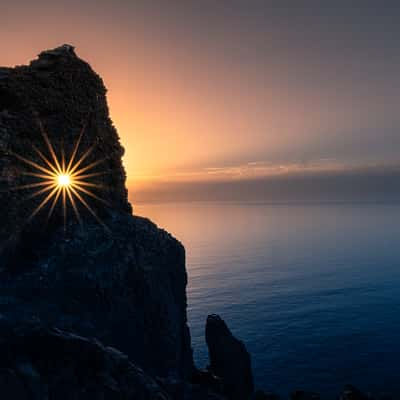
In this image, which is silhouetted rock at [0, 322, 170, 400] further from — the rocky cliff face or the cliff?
the rocky cliff face

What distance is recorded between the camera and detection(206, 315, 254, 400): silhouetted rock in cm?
3509

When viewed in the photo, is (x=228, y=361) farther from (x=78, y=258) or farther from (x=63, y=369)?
(x=63, y=369)

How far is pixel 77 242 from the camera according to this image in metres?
25.3

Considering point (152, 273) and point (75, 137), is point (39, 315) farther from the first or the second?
point (75, 137)

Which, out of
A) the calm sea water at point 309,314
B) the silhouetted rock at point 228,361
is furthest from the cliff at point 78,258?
the calm sea water at point 309,314

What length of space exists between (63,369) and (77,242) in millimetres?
12174

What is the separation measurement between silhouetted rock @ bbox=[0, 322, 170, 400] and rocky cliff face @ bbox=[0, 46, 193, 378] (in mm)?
5465

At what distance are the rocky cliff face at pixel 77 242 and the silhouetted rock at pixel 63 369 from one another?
5465 millimetres

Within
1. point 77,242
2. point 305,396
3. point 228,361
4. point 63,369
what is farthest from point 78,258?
point 305,396

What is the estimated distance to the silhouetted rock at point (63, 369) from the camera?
13.6 meters

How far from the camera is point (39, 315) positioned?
20719 mm

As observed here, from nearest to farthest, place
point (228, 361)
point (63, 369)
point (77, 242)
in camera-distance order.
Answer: point (63, 369)
point (77, 242)
point (228, 361)

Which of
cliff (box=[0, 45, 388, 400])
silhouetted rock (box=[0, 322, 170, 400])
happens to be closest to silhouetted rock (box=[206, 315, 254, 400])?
cliff (box=[0, 45, 388, 400])

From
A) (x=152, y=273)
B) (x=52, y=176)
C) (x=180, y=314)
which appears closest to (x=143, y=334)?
(x=152, y=273)
